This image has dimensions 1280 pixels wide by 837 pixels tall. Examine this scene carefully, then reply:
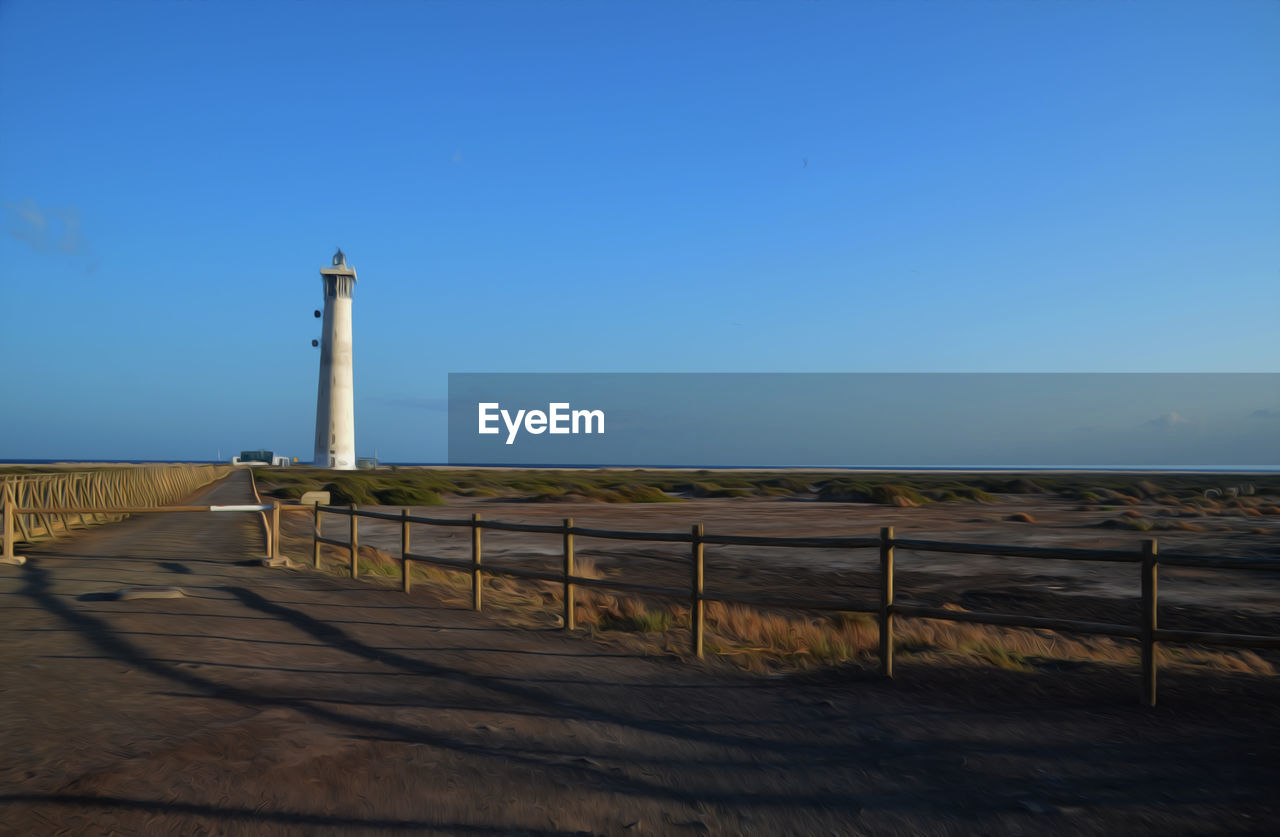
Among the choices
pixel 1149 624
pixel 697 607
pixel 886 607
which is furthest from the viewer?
pixel 697 607

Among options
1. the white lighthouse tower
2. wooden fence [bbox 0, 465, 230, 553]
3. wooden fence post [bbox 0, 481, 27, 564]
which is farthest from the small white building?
wooden fence post [bbox 0, 481, 27, 564]

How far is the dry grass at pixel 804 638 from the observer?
942 centimetres

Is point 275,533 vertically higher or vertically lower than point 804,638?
higher

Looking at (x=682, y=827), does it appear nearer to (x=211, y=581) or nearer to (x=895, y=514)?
(x=211, y=581)

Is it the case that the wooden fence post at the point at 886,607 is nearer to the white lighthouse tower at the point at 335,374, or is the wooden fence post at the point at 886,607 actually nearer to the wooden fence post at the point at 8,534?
the wooden fence post at the point at 8,534

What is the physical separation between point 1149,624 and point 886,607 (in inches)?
84.6

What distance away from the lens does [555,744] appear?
593 centimetres

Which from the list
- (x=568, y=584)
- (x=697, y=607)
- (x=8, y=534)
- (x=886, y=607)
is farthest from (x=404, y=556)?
(x=8, y=534)

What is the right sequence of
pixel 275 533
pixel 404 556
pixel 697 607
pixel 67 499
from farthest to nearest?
pixel 67 499 < pixel 275 533 < pixel 404 556 < pixel 697 607

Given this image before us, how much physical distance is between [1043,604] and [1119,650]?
19.4 ft

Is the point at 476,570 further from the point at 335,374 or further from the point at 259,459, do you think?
the point at 259,459

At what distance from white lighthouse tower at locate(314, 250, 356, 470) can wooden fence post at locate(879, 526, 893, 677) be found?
72.9 metres

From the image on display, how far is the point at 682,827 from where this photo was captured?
180 inches

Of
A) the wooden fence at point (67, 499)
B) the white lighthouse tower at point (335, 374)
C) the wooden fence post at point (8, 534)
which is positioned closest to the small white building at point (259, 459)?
the white lighthouse tower at point (335, 374)
